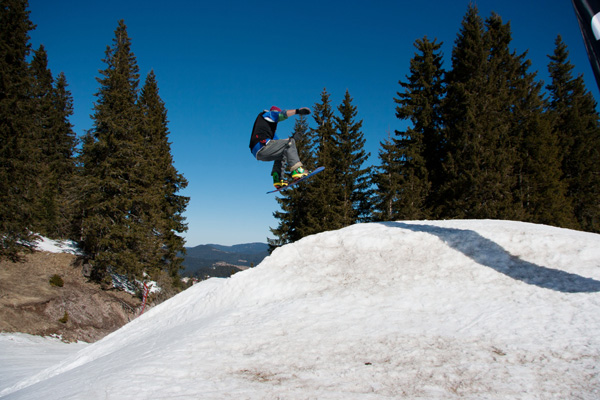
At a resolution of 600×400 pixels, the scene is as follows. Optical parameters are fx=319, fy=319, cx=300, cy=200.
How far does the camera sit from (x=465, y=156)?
2661 centimetres

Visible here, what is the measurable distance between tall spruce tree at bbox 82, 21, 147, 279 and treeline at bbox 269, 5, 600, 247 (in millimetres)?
13689

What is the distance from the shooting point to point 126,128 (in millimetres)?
25109

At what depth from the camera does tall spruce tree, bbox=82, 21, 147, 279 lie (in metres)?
22.9

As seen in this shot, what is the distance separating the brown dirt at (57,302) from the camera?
17.7 m

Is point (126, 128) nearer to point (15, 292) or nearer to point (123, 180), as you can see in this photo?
point (123, 180)

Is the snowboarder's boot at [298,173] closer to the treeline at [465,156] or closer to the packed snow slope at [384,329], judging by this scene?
the packed snow slope at [384,329]

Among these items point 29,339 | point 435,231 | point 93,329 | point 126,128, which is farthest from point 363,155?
point 29,339

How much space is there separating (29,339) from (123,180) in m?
12.2

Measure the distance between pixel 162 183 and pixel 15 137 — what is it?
40.8 ft

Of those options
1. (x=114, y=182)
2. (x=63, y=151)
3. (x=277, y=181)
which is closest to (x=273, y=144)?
(x=277, y=181)

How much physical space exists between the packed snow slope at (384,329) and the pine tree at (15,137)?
1841 centimetres

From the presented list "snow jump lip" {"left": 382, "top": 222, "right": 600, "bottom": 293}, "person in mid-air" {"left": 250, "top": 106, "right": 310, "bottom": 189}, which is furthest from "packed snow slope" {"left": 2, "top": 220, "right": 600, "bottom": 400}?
"person in mid-air" {"left": 250, "top": 106, "right": 310, "bottom": 189}

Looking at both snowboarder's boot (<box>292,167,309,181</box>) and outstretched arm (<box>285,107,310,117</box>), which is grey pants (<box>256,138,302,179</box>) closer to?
snowboarder's boot (<box>292,167,309,181</box>)

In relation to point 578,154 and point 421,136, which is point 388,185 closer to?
point 421,136
